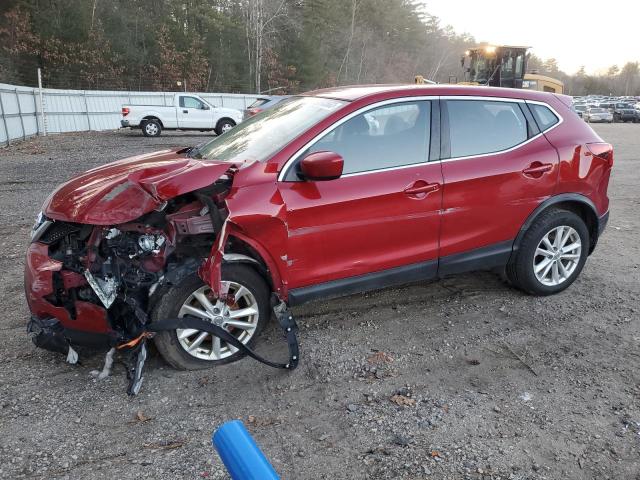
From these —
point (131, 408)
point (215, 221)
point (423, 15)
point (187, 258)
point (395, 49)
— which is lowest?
point (131, 408)

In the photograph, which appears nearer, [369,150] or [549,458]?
[549,458]

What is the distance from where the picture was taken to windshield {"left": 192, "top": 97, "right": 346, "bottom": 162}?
3582mm

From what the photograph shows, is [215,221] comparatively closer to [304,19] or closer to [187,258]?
[187,258]

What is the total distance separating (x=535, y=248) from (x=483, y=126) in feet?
3.69

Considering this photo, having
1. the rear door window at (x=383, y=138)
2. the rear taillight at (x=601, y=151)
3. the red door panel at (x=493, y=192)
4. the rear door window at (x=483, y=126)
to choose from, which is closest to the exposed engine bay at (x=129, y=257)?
the rear door window at (x=383, y=138)

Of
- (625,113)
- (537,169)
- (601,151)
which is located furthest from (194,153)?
(625,113)

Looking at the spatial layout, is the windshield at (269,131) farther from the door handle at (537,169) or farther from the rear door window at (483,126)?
the door handle at (537,169)

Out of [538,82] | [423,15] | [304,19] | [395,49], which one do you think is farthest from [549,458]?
[423,15]

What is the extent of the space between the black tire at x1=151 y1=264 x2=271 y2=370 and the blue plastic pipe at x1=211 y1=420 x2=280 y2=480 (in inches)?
89.2

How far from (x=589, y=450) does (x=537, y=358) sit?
96cm

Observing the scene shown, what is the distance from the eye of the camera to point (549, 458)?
2654mm

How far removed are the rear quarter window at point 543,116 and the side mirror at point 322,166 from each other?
2037 mm

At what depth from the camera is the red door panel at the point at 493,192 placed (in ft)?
12.9

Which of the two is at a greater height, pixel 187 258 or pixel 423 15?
pixel 423 15
